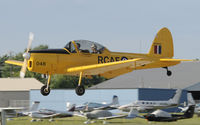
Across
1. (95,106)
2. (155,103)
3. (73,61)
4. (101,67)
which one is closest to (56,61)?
(73,61)

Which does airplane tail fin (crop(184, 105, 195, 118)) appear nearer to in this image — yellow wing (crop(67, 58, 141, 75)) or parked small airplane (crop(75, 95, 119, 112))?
parked small airplane (crop(75, 95, 119, 112))

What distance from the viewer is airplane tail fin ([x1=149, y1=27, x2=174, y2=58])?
94.8 feet

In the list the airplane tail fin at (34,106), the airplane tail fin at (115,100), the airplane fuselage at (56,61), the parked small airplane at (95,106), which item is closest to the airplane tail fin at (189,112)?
the airplane tail fin at (115,100)

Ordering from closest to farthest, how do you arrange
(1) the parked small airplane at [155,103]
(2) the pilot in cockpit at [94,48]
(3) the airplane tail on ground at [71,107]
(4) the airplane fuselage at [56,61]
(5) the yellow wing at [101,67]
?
(5) the yellow wing at [101,67] < (4) the airplane fuselage at [56,61] < (2) the pilot in cockpit at [94,48] < (1) the parked small airplane at [155,103] < (3) the airplane tail on ground at [71,107]

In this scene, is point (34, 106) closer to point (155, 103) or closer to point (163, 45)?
point (155, 103)

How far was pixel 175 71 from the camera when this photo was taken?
101 metres

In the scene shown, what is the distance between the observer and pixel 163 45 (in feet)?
95.9

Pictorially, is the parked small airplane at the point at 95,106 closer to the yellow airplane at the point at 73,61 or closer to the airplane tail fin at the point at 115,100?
the airplane tail fin at the point at 115,100

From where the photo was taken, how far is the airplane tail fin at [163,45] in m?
28.9

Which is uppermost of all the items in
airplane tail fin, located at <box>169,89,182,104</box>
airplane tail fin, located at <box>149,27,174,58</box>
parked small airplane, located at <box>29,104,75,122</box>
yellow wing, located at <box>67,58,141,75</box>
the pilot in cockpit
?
airplane tail fin, located at <box>149,27,174,58</box>

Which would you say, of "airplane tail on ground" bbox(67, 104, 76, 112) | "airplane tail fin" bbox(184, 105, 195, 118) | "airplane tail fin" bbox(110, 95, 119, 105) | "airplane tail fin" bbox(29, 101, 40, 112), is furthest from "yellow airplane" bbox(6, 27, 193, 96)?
"airplane tail on ground" bbox(67, 104, 76, 112)

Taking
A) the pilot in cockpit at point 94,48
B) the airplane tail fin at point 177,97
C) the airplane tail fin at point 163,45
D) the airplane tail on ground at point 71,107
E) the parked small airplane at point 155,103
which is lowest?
the airplane tail on ground at point 71,107

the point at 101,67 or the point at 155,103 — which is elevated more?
the point at 101,67

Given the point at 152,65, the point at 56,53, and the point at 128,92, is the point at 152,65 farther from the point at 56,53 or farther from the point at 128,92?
the point at 128,92
